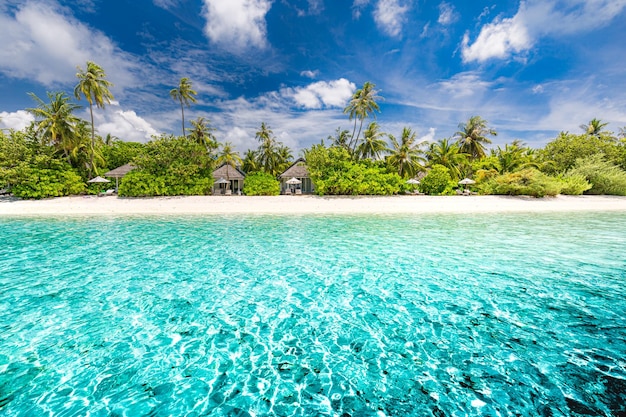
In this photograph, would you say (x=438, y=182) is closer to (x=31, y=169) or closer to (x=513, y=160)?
(x=513, y=160)

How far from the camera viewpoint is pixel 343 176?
2891 centimetres

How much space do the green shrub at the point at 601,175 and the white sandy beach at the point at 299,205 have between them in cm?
181

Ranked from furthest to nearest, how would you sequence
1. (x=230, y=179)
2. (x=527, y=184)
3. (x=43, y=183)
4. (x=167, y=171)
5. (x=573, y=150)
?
(x=230, y=179) → (x=573, y=150) → (x=167, y=171) → (x=527, y=184) → (x=43, y=183)

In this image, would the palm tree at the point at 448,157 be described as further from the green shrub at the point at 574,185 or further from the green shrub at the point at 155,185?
the green shrub at the point at 155,185

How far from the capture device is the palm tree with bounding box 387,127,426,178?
104ft

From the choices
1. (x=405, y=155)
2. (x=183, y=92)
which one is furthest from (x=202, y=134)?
(x=405, y=155)

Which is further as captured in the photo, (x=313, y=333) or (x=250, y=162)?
(x=250, y=162)

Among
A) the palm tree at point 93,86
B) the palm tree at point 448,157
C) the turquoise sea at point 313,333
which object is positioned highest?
the palm tree at point 93,86

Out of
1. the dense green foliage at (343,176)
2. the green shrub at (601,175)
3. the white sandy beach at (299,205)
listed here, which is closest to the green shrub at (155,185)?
the white sandy beach at (299,205)

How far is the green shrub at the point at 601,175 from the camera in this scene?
2794 cm

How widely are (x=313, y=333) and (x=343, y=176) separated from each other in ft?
82.5

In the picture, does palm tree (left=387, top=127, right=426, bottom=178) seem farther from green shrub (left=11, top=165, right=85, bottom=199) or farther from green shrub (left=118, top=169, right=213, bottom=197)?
green shrub (left=11, top=165, right=85, bottom=199)

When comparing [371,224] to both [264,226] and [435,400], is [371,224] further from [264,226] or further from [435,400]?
[435,400]

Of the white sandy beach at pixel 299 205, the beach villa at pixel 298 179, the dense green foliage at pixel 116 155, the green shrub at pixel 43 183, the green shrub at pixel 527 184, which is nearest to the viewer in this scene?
the white sandy beach at pixel 299 205
